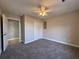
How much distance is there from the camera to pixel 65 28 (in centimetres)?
440

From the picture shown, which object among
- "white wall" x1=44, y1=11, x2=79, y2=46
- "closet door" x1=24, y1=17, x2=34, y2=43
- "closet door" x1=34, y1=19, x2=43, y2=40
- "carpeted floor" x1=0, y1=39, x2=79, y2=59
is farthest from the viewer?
"closet door" x1=34, y1=19, x2=43, y2=40

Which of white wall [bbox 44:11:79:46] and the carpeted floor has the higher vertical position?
white wall [bbox 44:11:79:46]

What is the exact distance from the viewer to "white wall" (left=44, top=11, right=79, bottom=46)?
388cm

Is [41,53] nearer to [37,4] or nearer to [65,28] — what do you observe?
[37,4]

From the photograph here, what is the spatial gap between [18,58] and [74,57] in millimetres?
2338

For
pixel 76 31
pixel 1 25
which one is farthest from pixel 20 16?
pixel 76 31

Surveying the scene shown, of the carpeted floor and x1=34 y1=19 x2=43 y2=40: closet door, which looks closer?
the carpeted floor

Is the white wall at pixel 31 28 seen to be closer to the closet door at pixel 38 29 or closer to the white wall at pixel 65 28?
the closet door at pixel 38 29

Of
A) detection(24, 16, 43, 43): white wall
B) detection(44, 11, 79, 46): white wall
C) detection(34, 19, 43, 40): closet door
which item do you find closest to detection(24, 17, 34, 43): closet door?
detection(24, 16, 43, 43): white wall

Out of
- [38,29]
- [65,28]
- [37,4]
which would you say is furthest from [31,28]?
[65,28]

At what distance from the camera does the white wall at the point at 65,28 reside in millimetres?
3877

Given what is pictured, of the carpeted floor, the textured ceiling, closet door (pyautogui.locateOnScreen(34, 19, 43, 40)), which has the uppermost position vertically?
the textured ceiling

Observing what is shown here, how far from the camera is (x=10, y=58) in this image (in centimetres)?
252

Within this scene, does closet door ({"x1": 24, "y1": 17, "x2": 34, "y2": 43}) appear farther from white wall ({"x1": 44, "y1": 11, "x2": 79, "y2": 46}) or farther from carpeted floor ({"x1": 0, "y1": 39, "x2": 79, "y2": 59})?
white wall ({"x1": 44, "y1": 11, "x2": 79, "y2": 46})
